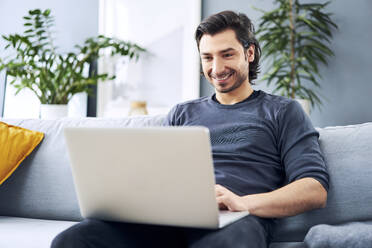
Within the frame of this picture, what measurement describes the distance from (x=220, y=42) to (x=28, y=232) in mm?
908

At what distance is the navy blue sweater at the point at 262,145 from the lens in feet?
4.32

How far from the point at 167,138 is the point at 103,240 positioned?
1.26ft

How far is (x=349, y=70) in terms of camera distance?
2.82 meters

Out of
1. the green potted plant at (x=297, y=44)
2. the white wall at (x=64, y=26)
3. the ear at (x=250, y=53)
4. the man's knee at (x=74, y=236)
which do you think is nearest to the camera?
the man's knee at (x=74, y=236)

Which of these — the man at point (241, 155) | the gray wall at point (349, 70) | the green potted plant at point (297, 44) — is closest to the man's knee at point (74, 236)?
the man at point (241, 155)

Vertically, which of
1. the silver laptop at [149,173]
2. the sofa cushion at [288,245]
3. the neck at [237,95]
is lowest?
the sofa cushion at [288,245]

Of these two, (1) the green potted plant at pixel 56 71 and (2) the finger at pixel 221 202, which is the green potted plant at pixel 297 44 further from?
(2) the finger at pixel 221 202

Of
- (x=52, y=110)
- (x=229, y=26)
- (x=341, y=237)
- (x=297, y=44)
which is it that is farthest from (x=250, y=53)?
(x=52, y=110)

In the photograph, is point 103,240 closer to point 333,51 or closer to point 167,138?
point 167,138

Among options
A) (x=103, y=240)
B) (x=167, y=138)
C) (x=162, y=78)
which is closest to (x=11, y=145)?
(x=103, y=240)

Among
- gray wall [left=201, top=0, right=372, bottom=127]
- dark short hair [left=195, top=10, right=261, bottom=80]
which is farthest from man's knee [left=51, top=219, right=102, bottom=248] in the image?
gray wall [left=201, top=0, right=372, bottom=127]

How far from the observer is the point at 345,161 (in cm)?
143

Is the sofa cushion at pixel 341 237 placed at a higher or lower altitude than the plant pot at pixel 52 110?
lower

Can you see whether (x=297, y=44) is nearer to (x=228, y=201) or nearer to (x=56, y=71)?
(x=56, y=71)
